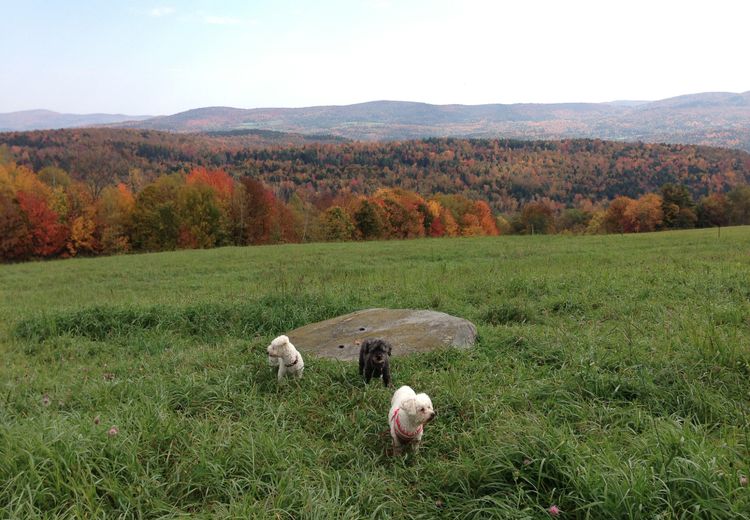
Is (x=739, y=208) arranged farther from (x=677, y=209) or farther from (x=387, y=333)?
(x=387, y=333)

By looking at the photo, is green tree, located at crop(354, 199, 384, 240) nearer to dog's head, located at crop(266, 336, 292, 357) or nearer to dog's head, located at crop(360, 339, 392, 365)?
dog's head, located at crop(266, 336, 292, 357)

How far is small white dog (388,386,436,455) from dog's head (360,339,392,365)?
46.8 inches

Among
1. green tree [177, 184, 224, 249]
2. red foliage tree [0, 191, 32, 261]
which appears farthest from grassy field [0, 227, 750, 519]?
red foliage tree [0, 191, 32, 261]

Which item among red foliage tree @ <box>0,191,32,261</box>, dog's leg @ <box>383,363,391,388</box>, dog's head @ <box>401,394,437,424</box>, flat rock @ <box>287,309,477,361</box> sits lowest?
red foliage tree @ <box>0,191,32,261</box>

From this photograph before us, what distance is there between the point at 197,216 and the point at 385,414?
5266 cm

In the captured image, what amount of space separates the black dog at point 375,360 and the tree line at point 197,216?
49.9 metres

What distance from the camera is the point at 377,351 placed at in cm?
523

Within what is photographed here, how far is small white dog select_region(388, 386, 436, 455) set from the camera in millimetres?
3764

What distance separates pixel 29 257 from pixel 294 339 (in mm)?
50482

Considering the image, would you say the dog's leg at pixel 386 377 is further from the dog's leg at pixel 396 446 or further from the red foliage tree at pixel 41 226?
the red foliage tree at pixel 41 226

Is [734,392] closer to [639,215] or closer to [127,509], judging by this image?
[127,509]

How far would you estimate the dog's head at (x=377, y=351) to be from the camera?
5.21 meters

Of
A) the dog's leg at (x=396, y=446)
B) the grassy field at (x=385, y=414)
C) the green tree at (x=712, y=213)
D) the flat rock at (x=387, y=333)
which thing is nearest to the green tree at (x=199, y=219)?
the grassy field at (x=385, y=414)

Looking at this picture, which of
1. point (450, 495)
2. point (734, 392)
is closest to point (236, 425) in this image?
point (450, 495)
